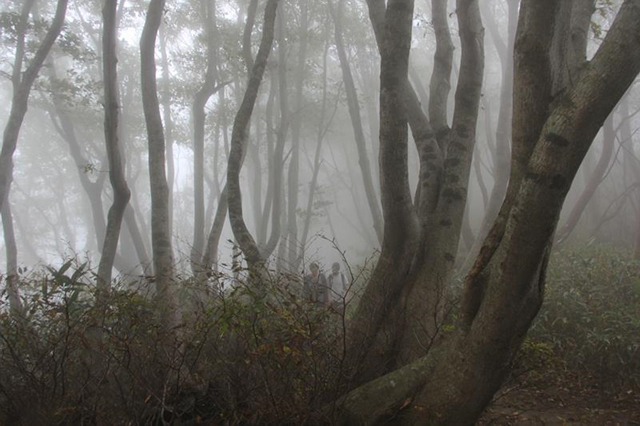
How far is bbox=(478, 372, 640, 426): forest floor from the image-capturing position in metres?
4.46

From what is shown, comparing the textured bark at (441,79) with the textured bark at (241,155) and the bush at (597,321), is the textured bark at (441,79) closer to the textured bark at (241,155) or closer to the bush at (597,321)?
the textured bark at (241,155)

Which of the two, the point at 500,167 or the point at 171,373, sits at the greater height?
the point at 500,167

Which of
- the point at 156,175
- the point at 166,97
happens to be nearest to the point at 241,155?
the point at 156,175

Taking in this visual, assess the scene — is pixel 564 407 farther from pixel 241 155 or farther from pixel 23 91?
pixel 23 91

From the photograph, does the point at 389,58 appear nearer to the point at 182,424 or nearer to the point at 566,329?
the point at 182,424

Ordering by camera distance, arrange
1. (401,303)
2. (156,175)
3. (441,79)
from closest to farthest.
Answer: (401,303)
(441,79)
(156,175)

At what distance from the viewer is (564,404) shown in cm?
498

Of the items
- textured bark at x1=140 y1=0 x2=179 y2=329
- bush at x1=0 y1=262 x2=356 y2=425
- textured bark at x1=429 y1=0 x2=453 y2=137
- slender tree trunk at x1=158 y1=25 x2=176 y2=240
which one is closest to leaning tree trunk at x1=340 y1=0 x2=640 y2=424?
bush at x1=0 y1=262 x2=356 y2=425

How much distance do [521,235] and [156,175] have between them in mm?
5658

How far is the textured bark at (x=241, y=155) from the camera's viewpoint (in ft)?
19.4

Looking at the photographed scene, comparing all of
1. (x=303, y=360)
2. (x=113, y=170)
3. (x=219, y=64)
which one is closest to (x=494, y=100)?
(x=219, y=64)

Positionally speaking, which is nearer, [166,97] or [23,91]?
[23,91]

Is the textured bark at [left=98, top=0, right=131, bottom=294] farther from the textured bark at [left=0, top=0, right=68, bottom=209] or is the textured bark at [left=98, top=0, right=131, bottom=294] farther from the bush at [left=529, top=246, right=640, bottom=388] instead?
the bush at [left=529, top=246, right=640, bottom=388]

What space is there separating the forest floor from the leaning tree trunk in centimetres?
135
